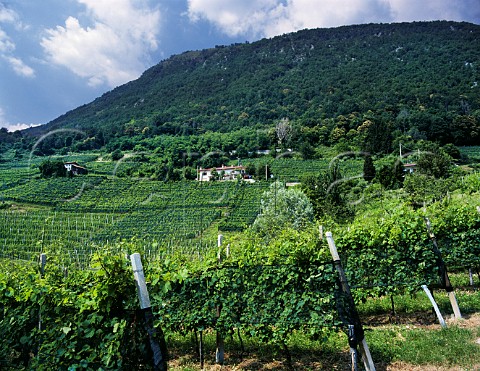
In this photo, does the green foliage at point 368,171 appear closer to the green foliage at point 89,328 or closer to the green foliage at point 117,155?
the green foliage at point 89,328

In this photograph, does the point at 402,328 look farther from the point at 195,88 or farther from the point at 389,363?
the point at 195,88

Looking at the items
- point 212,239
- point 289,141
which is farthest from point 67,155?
point 212,239

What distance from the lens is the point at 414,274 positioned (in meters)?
6.29

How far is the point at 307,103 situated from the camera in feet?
410

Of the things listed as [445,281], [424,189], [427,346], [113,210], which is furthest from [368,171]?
[427,346]

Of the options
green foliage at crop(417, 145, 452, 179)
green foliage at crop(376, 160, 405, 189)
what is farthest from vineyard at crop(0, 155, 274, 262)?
green foliage at crop(417, 145, 452, 179)

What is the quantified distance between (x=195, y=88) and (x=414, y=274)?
164527mm

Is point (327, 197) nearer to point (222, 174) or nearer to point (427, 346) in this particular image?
point (222, 174)

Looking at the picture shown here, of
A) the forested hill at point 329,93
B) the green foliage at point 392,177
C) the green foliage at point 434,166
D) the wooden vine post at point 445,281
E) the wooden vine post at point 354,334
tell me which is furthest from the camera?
the forested hill at point 329,93

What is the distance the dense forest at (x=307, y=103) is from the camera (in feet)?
252

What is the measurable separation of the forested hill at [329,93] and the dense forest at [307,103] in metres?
0.40

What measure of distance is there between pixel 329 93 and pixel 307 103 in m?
9.92

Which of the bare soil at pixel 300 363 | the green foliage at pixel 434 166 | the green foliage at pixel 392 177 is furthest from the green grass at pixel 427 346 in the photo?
the green foliage at pixel 392 177

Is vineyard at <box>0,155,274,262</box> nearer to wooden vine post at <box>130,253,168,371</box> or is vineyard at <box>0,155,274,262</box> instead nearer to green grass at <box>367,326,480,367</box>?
green grass at <box>367,326,480,367</box>
